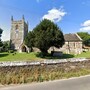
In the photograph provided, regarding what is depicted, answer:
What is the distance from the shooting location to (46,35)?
116 feet

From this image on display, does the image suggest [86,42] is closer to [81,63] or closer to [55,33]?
[55,33]

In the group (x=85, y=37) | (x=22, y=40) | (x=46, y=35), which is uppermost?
(x=85, y=37)

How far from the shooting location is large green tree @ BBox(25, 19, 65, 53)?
35031 millimetres

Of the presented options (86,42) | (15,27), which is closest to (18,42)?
(15,27)

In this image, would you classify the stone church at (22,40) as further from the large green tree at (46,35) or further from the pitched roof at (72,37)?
the large green tree at (46,35)

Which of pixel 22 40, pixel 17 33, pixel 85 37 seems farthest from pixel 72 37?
pixel 85 37

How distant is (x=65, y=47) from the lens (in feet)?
180

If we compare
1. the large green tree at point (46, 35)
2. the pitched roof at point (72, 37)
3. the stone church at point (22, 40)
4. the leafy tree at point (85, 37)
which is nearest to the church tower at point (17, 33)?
the stone church at point (22, 40)

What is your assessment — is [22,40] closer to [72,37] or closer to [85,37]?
[72,37]

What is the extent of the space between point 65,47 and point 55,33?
19.3 meters

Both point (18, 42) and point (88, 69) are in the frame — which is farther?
point (18, 42)

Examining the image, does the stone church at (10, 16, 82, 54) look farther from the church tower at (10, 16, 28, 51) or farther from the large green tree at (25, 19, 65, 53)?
the large green tree at (25, 19, 65, 53)

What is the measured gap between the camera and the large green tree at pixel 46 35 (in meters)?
35.0

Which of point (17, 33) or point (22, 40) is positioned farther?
point (17, 33)
